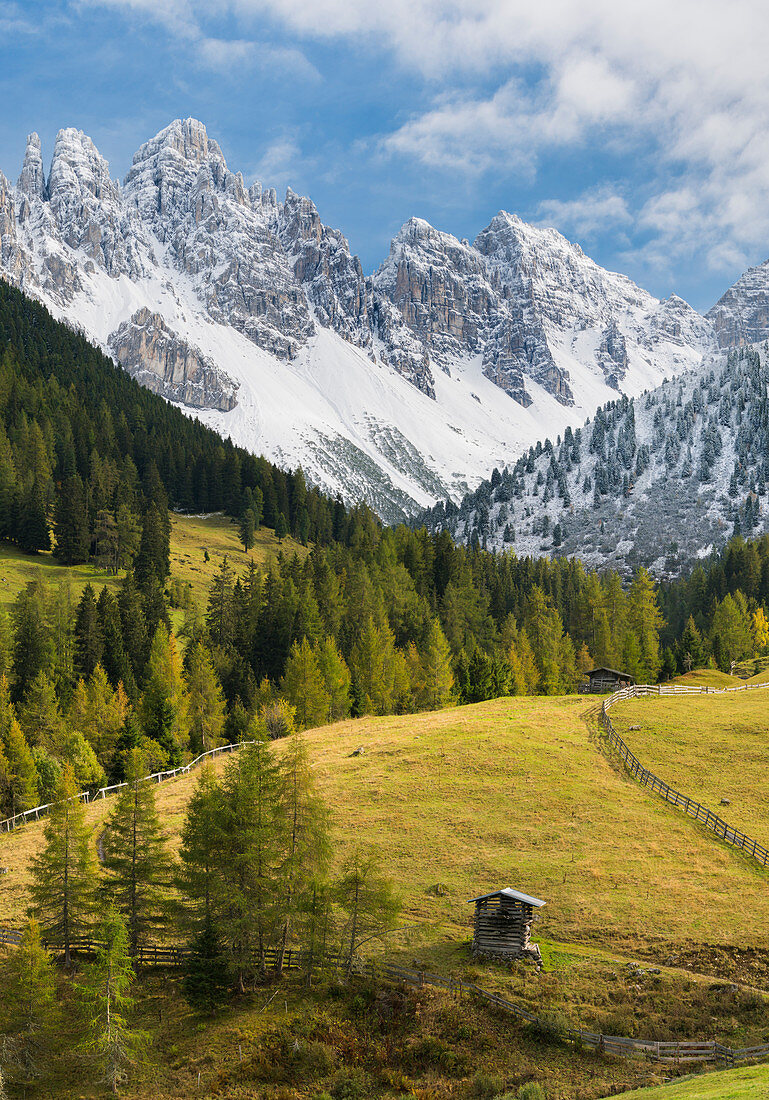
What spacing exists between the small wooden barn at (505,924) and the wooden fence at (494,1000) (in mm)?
2698

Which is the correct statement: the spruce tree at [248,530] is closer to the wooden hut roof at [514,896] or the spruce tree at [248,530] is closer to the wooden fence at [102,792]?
the wooden fence at [102,792]

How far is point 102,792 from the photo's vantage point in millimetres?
63344

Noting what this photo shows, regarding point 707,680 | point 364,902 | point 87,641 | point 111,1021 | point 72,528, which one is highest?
point 72,528

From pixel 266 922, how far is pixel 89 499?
3821 inches

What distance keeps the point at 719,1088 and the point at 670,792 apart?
31.1 meters

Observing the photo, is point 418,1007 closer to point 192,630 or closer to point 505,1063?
point 505,1063

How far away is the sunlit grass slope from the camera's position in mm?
39594

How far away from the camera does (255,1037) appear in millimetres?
34156

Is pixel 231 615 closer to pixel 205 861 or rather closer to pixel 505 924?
pixel 205 861

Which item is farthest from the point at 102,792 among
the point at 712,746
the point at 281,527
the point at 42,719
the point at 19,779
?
the point at 281,527

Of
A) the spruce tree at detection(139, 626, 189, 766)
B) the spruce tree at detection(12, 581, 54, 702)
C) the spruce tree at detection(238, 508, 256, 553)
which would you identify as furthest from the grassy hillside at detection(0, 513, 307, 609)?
the spruce tree at detection(139, 626, 189, 766)

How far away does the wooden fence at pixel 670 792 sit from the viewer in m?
45.6

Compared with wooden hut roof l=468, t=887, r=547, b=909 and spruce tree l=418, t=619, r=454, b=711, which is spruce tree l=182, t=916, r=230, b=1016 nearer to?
wooden hut roof l=468, t=887, r=547, b=909

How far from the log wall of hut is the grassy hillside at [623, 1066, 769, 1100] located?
9.81 metres
